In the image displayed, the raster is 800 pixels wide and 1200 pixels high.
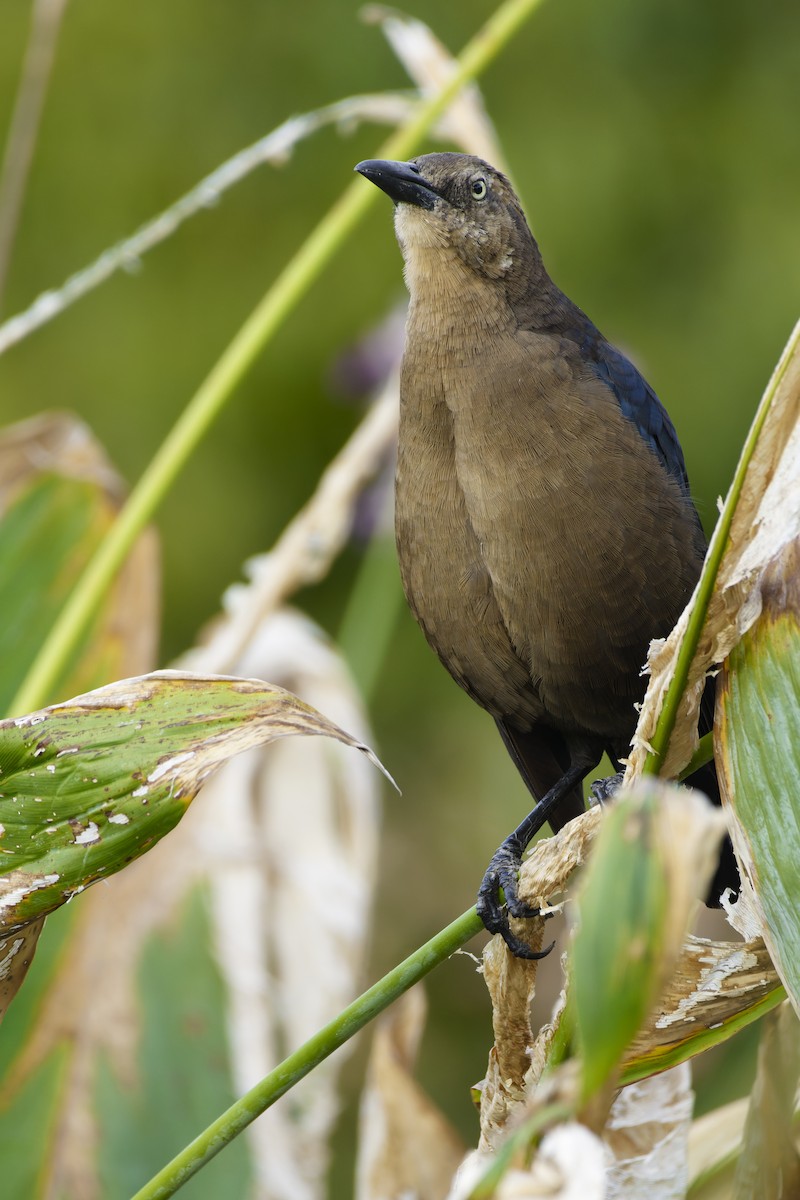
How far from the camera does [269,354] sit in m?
4.83

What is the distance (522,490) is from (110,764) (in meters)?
0.65

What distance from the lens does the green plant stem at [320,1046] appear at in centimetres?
95

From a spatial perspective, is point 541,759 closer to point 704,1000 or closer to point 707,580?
point 704,1000

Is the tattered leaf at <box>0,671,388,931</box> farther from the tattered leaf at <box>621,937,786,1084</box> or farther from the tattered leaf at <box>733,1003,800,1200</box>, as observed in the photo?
the tattered leaf at <box>733,1003,800,1200</box>

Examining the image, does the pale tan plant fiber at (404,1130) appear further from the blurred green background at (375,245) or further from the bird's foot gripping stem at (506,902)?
the blurred green background at (375,245)

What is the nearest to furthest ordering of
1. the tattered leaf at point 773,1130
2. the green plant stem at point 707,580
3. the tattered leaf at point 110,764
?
1. the green plant stem at point 707,580
2. the tattered leaf at point 110,764
3. the tattered leaf at point 773,1130

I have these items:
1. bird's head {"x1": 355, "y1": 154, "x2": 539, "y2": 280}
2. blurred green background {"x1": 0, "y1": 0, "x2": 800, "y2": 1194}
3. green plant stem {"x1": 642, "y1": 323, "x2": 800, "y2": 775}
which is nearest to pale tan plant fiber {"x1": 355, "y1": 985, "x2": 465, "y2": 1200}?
green plant stem {"x1": 642, "y1": 323, "x2": 800, "y2": 775}

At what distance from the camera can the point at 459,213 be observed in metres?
1.78

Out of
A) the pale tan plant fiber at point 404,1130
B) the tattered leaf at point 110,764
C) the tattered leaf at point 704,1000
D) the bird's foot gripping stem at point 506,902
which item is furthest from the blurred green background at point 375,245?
the tattered leaf at point 110,764

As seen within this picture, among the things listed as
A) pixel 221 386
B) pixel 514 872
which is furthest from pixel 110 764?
pixel 221 386

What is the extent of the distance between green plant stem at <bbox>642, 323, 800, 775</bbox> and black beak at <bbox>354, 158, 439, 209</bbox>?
90cm

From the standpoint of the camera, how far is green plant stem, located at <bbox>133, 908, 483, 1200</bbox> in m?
0.95

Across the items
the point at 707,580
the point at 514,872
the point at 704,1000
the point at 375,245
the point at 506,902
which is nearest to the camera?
the point at 707,580

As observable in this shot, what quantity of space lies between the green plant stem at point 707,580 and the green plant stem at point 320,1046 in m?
0.18
